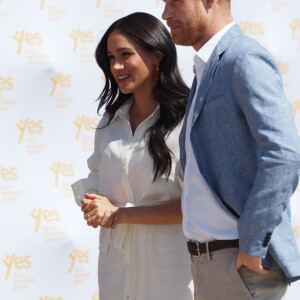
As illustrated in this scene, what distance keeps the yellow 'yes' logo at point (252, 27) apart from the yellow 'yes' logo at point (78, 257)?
155cm

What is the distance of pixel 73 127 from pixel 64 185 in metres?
0.33

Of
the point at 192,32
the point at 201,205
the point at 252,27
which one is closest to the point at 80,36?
the point at 252,27

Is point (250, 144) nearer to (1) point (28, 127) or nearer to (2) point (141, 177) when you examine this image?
(2) point (141, 177)

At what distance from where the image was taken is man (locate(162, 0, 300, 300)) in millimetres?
1626

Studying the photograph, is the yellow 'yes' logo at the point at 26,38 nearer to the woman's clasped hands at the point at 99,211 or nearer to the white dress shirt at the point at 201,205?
the woman's clasped hands at the point at 99,211

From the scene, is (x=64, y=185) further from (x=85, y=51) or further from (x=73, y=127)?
(x=85, y=51)

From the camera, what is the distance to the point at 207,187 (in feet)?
5.90

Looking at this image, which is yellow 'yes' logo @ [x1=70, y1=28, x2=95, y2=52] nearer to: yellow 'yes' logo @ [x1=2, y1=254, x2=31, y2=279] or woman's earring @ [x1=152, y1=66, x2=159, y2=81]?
yellow 'yes' logo @ [x1=2, y1=254, x2=31, y2=279]

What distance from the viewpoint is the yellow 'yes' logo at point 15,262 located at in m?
3.85

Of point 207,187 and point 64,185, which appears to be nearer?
point 207,187

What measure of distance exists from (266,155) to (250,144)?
0.10 metres

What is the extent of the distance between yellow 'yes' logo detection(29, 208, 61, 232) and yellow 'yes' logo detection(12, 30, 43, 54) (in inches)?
34.7

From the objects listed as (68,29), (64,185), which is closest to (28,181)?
(64,185)

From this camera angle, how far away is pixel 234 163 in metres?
1.73
